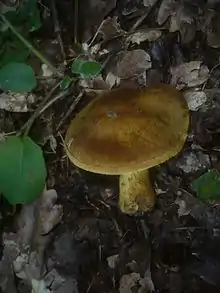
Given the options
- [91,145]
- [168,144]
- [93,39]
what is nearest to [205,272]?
[168,144]

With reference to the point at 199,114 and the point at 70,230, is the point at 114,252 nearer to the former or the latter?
the point at 70,230

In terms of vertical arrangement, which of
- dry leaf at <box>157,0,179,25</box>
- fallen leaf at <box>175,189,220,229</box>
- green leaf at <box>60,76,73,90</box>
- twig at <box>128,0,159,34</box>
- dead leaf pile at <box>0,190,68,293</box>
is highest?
dry leaf at <box>157,0,179,25</box>

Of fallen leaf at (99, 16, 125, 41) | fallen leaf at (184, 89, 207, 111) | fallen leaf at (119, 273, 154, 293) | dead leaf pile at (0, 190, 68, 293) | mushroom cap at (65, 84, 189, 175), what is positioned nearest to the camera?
mushroom cap at (65, 84, 189, 175)

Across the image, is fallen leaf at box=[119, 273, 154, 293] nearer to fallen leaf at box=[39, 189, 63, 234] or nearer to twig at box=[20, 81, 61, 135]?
fallen leaf at box=[39, 189, 63, 234]

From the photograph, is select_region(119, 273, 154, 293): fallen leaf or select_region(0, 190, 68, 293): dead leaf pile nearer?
select_region(119, 273, 154, 293): fallen leaf

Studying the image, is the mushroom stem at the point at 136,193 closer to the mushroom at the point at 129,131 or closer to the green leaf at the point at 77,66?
the mushroom at the point at 129,131

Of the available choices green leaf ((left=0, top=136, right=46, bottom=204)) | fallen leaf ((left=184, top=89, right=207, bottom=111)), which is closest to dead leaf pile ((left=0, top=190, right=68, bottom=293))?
green leaf ((left=0, top=136, right=46, bottom=204))
